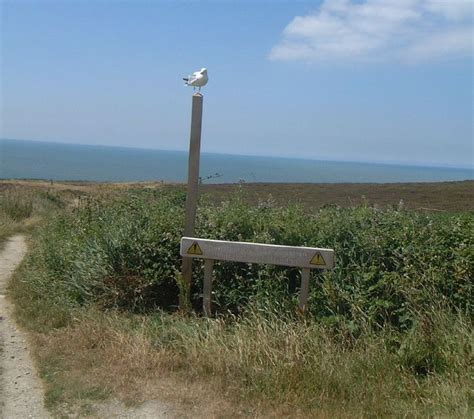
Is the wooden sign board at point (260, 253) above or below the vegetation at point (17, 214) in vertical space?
above

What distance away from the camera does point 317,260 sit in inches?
238

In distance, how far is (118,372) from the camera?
17.1ft

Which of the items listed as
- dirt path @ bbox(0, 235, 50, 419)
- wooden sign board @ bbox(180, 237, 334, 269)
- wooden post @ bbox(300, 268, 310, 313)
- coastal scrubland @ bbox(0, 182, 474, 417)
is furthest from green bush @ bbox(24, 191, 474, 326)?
dirt path @ bbox(0, 235, 50, 419)

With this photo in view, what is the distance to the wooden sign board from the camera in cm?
605

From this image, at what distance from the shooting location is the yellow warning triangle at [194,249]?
640 cm

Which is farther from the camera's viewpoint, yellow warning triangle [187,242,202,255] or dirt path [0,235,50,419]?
yellow warning triangle [187,242,202,255]

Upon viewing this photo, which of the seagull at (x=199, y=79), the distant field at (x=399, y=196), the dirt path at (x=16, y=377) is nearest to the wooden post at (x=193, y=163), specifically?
the seagull at (x=199, y=79)

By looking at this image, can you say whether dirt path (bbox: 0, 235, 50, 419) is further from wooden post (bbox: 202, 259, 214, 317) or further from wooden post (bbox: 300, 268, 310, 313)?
wooden post (bbox: 300, 268, 310, 313)

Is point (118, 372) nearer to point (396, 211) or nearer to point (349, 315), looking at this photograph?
point (349, 315)

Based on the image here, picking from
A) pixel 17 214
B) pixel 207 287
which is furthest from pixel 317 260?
pixel 17 214

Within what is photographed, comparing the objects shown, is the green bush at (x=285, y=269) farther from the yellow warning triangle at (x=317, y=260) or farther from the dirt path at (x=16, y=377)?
the dirt path at (x=16, y=377)

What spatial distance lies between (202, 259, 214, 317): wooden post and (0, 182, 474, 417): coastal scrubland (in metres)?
0.18

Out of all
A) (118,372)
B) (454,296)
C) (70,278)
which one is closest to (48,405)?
(118,372)

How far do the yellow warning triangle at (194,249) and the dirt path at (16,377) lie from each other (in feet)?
6.45
